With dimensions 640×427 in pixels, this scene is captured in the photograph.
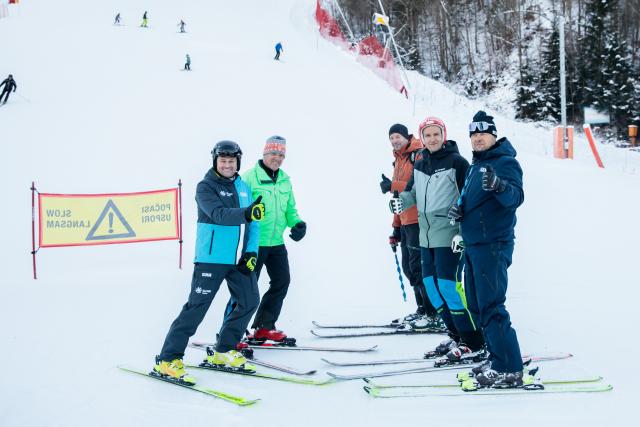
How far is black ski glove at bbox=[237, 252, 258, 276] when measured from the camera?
4.21 metres

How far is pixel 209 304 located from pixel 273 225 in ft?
→ 3.89

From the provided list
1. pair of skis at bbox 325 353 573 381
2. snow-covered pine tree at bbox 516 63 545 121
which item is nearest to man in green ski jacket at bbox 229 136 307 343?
pair of skis at bbox 325 353 573 381

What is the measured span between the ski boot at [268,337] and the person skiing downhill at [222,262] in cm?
75

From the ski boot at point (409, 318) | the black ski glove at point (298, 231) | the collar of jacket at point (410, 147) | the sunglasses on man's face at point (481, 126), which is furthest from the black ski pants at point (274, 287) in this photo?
the sunglasses on man's face at point (481, 126)

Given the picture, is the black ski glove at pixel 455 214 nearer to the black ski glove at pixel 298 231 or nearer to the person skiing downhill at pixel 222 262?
the person skiing downhill at pixel 222 262

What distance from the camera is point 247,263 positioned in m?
4.20

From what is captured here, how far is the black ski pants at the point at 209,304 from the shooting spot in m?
4.00

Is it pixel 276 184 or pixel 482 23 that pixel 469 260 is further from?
pixel 482 23

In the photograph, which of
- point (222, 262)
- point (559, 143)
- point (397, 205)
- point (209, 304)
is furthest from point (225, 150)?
point (559, 143)

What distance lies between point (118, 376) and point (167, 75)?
62.5 feet

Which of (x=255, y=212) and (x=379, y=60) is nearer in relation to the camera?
(x=255, y=212)

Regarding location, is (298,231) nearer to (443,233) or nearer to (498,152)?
(443,233)

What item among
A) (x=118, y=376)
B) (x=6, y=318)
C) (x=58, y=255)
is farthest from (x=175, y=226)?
(x=118, y=376)

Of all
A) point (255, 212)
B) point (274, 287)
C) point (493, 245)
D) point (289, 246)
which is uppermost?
point (255, 212)
